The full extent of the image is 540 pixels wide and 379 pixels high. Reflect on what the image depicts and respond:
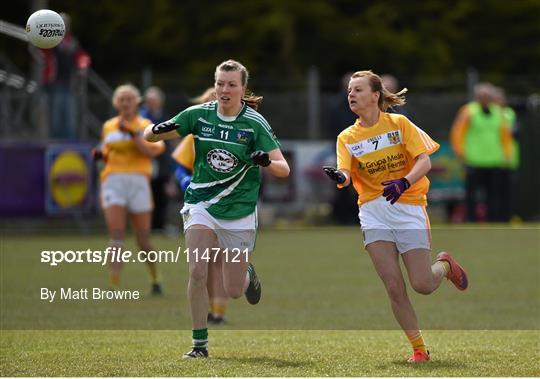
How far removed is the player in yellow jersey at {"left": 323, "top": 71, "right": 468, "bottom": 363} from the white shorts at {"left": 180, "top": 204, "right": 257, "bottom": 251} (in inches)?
32.4

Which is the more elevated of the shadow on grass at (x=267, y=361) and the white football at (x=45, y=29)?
the white football at (x=45, y=29)

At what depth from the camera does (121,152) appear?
14.0m

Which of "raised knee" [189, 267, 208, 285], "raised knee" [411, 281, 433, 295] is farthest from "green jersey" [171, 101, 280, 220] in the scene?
"raised knee" [411, 281, 433, 295]

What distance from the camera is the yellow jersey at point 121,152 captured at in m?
13.9

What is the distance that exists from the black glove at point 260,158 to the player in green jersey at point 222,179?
1.10 feet

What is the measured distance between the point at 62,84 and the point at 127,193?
8110 mm

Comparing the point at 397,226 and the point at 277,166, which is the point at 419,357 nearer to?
Answer: the point at 397,226

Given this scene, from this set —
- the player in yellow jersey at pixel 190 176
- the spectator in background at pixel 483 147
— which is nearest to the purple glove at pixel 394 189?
the player in yellow jersey at pixel 190 176

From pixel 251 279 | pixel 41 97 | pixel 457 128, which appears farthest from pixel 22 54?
pixel 251 279

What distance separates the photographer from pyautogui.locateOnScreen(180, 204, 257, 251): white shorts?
30.1 feet

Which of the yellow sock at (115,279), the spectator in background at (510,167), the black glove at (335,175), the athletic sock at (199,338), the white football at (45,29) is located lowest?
the athletic sock at (199,338)

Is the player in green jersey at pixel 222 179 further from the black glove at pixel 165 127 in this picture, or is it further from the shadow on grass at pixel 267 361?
the shadow on grass at pixel 267 361

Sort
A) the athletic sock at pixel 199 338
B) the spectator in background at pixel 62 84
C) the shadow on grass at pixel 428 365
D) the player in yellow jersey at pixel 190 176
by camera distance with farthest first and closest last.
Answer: the spectator in background at pixel 62 84, the player in yellow jersey at pixel 190 176, the athletic sock at pixel 199 338, the shadow on grass at pixel 428 365

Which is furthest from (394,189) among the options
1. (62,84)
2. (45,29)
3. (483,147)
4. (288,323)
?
(483,147)
